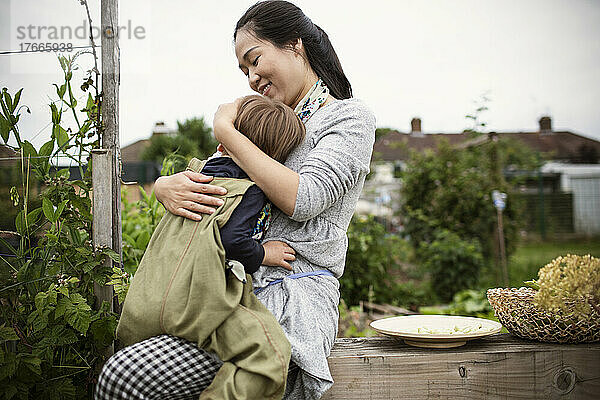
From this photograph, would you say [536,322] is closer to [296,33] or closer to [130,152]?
[296,33]

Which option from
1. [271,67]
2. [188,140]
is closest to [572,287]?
[271,67]

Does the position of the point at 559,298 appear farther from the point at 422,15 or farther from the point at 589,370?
the point at 422,15

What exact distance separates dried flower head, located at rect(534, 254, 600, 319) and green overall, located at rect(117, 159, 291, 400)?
2.79 feet

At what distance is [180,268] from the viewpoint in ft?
4.69

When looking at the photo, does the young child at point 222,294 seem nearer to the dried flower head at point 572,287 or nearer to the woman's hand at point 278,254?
the woman's hand at point 278,254

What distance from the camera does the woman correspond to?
1434 millimetres

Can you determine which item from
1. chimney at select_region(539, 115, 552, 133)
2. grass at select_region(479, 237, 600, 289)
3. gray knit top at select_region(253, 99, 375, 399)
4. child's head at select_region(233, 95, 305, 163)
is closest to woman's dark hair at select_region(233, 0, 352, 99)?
gray knit top at select_region(253, 99, 375, 399)

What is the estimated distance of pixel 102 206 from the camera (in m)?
1.99

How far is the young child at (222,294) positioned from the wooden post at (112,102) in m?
0.51

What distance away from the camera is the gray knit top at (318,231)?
154 centimetres

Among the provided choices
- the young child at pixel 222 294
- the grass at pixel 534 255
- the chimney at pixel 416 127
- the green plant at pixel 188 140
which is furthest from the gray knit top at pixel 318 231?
the chimney at pixel 416 127

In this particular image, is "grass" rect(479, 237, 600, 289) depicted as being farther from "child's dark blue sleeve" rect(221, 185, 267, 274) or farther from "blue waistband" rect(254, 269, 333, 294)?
"child's dark blue sleeve" rect(221, 185, 267, 274)

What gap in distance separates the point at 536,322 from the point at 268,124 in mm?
1064

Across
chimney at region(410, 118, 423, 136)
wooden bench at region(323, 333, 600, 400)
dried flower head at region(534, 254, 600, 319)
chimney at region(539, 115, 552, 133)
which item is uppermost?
chimney at region(410, 118, 423, 136)
